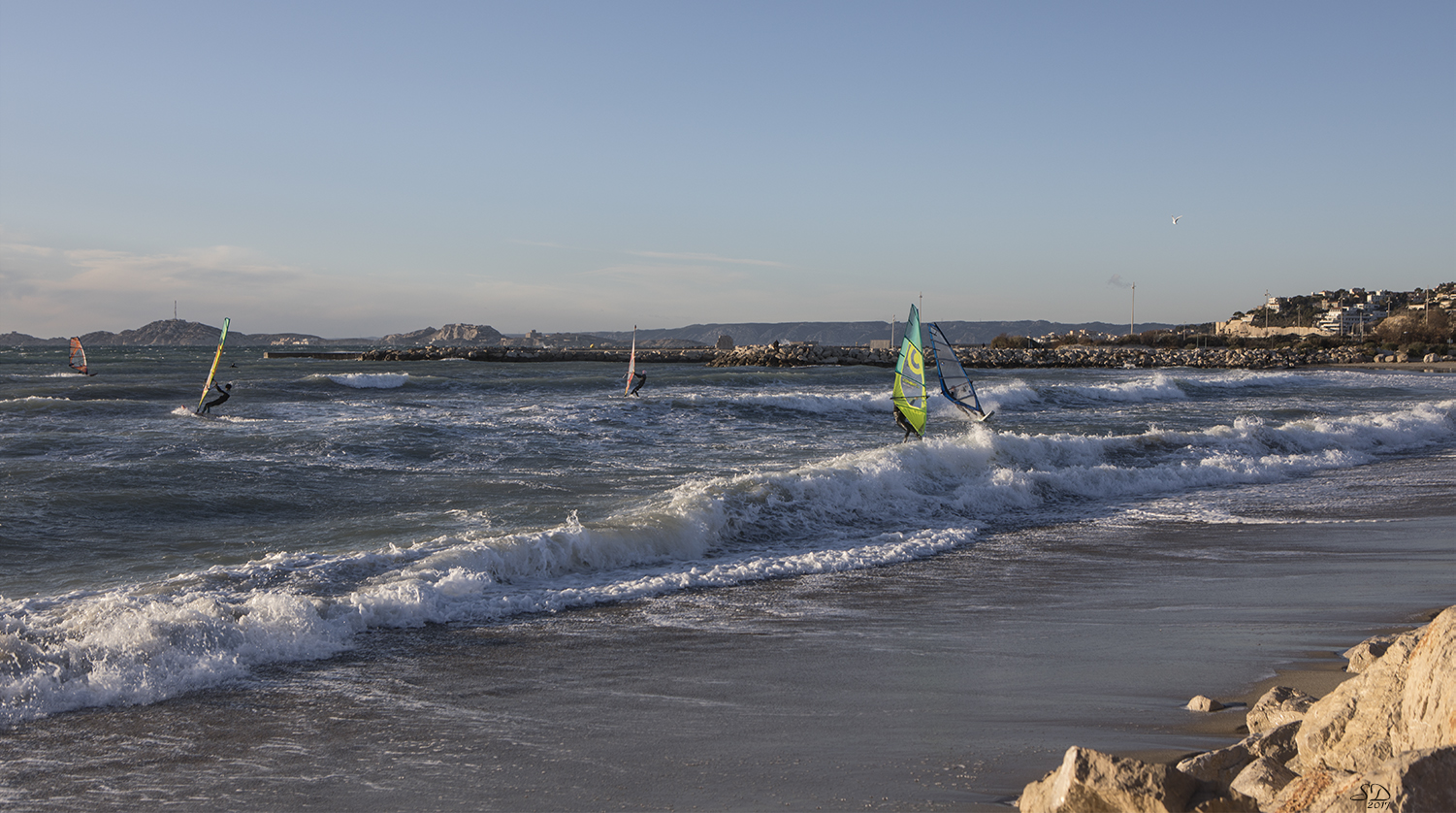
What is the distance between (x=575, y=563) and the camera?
859 centimetres

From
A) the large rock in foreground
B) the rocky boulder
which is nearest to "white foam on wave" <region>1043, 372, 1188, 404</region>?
the rocky boulder

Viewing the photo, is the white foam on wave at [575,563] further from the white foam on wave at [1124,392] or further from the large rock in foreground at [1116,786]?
the white foam on wave at [1124,392]

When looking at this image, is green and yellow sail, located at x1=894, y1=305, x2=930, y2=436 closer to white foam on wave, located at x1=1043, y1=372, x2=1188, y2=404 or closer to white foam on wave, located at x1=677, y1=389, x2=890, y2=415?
white foam on wave, located at x1=677, y1=389, x2=890, y2=415

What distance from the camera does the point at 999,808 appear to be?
3.67 m

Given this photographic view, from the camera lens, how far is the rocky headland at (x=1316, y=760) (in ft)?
9.50

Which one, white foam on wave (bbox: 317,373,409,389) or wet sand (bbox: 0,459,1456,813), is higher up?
white foam on wave (bbox: 317,373,409,389)

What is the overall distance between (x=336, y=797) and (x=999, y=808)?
285cm

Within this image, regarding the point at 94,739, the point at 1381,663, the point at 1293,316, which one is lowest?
the point at 94,739

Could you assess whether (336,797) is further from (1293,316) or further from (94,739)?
(1293,316)

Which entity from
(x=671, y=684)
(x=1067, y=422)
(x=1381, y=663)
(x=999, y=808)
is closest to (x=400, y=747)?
(x=671, y=684)

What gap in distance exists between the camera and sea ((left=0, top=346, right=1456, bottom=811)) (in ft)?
14.0

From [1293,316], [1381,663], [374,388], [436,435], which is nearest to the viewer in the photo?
[1381,663]

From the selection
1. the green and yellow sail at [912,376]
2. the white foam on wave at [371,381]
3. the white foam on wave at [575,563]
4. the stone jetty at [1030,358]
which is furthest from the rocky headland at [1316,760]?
the stone jetty at [1030,358]

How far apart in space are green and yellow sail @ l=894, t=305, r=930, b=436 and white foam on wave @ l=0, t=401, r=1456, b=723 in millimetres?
816
